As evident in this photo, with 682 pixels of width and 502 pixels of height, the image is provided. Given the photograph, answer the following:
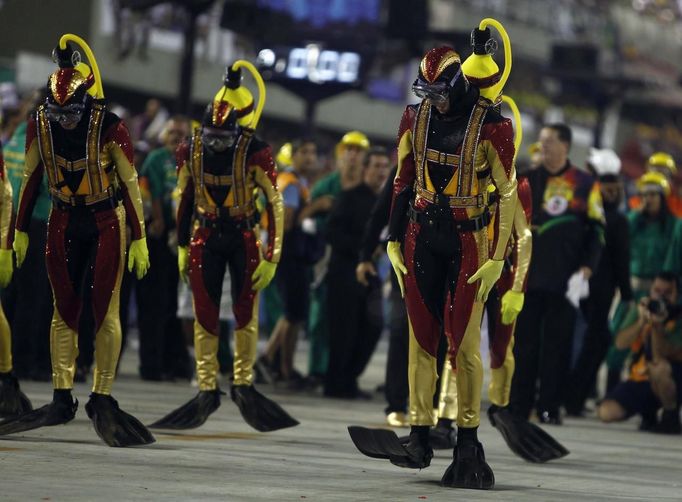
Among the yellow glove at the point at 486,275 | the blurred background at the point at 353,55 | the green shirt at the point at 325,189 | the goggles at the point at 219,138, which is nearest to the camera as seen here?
the yellow glove at the point at 486,275

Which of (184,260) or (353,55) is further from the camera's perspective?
(353,55)

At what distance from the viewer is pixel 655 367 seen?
13.9 m

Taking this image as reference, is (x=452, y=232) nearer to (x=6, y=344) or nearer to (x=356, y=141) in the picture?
(x=6, y=344)

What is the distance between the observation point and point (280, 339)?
1540 cm

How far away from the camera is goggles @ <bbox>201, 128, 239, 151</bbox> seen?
11148 mm

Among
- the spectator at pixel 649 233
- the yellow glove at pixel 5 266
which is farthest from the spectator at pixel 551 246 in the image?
the yellow glove at pixel 5 266

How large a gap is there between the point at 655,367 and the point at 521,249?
154 inches

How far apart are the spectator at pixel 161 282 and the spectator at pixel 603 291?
11.0 ft

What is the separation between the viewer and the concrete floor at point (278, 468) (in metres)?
8.09

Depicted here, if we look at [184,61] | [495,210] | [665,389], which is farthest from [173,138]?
[495,210]

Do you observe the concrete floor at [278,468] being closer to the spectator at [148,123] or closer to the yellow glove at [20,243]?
the yellow glove at [20,243]

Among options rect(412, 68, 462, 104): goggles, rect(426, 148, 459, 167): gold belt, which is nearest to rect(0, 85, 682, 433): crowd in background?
rect(426, 148, 459, 167): gold belt

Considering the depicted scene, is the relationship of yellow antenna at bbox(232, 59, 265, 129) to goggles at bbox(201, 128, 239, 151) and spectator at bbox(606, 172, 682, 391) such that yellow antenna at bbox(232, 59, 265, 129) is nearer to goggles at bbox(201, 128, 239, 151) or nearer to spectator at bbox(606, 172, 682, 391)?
goggles at bbox(201, 128, 239, 151)

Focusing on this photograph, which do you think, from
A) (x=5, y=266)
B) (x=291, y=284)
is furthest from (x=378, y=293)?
(x=5, y=266)
